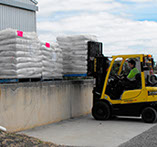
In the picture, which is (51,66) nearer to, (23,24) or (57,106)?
(57,106)

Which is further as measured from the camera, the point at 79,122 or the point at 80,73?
the point at 80,73

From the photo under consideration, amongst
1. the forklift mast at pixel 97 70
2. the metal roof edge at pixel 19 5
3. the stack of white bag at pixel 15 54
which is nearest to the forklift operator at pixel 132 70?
the forklift mast at pixel 97 70

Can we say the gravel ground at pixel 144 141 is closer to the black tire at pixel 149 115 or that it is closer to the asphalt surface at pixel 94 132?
the asphalt surface at pixel 94 132

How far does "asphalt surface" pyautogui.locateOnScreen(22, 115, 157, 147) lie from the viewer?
7.58 meters

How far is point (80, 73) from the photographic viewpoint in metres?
11.7

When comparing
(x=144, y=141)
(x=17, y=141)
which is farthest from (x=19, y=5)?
(x=17, y=141)

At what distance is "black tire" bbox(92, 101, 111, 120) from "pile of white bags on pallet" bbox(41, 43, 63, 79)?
1680 millimetres

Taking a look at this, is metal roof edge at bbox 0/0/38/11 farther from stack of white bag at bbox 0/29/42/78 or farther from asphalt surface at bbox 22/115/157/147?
asphalt surface at bbox 22/115/157/147

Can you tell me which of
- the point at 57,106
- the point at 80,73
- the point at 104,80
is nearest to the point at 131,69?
the point at 104,80

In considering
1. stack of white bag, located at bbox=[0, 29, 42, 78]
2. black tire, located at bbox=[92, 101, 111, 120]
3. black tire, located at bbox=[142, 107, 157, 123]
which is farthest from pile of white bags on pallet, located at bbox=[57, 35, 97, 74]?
black tire, located at bbox=[142, 107, 157, 123]

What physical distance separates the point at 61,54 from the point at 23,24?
6.30 m

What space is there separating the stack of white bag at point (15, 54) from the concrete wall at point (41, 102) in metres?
0.45

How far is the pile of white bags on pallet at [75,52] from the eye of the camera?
11562 millimetres

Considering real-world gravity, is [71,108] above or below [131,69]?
below
